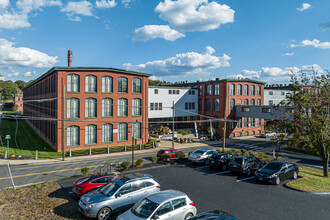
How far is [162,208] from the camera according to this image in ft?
34.9

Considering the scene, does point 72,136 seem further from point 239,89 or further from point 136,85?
point 239,89

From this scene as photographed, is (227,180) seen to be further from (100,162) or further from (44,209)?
(100,162)

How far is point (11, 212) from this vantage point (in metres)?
13.5

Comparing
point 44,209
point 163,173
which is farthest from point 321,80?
point 44,209

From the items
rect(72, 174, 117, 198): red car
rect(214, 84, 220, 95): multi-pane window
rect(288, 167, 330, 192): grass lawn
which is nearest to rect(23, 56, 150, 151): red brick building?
rect(72, 174, 117, 198): red car

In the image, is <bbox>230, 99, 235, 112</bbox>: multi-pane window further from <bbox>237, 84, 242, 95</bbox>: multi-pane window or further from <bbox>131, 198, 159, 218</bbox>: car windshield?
<bbox>131, 198, 159, 218</bbox>: car windshield

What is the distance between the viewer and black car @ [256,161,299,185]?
1900 cm

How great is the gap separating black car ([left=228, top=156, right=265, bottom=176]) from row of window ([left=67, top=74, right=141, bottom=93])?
2421cm

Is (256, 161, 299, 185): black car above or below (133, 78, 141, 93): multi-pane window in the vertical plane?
below

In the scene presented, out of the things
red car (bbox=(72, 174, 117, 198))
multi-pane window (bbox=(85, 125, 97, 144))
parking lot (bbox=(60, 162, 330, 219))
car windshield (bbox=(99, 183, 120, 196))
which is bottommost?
parking lot (bbox=(60, 162, 330, 219))

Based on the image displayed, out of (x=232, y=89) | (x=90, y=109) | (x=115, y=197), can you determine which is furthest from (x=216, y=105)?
(x=115, y=197)

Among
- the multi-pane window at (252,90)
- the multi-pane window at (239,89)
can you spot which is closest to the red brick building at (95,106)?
the multi-pane window at (239,89)

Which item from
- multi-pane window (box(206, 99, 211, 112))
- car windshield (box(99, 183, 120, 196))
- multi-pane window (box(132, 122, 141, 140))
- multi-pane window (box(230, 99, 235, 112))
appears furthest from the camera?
multi-pane window (box(206, 99, 211, 112))

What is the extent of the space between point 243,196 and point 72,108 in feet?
92.3
